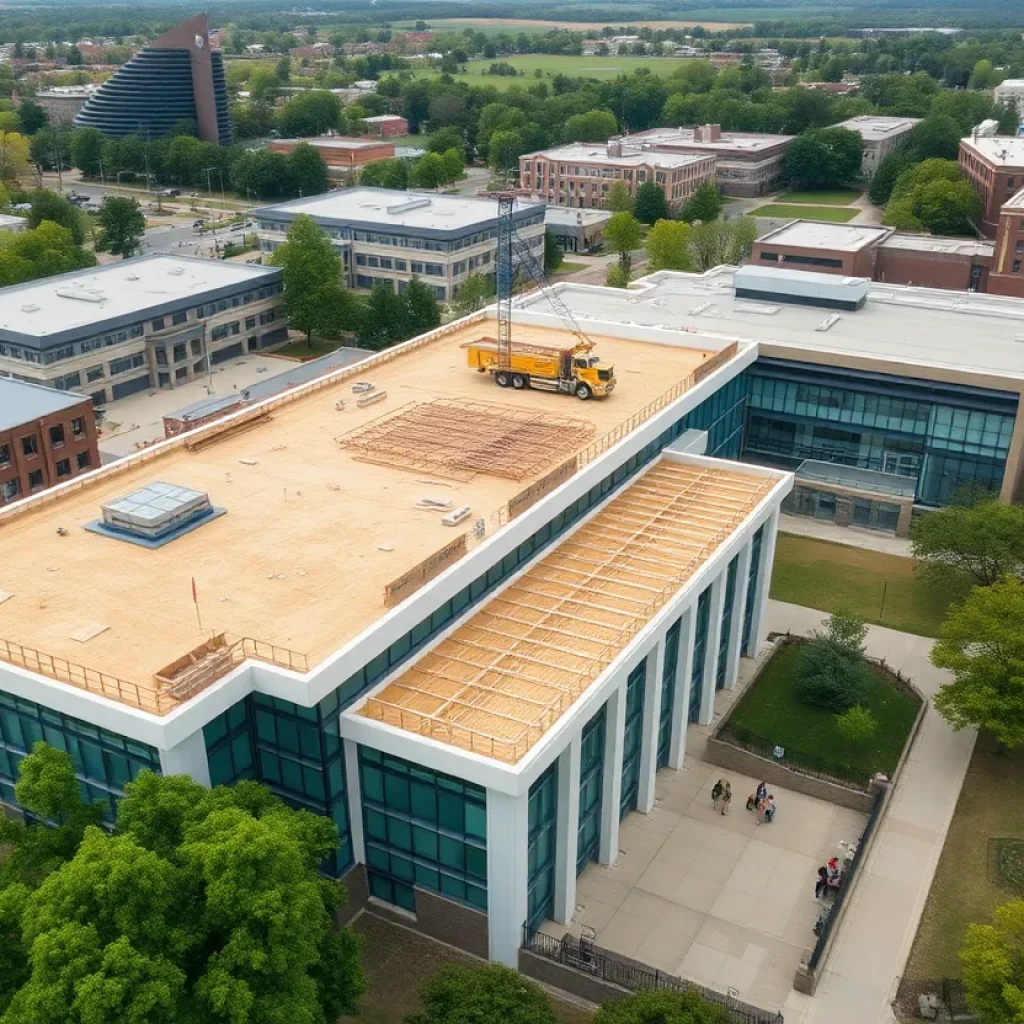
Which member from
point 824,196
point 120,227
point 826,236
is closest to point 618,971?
point 826,236

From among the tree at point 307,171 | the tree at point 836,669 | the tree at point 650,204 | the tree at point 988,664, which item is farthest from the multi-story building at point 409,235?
the tree at point 988,664

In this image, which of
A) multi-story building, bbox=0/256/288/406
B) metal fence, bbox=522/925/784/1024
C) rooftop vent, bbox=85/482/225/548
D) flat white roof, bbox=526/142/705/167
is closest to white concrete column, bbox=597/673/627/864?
metal fence, bbox=522/925/784/1024

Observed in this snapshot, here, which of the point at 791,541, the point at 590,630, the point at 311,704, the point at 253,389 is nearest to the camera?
the point at 311,704

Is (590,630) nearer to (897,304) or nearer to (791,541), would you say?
(791,541)

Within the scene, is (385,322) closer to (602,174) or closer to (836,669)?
(836,669)

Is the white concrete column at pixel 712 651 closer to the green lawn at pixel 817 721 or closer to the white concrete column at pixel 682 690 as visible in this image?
the green lawn at pixel 817 721

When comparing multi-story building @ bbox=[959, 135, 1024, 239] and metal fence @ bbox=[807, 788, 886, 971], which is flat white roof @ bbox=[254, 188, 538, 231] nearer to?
multi-story building @ bbox=[959, 135, 1024, 239]

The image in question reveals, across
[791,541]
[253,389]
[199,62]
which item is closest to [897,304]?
[791,541]
